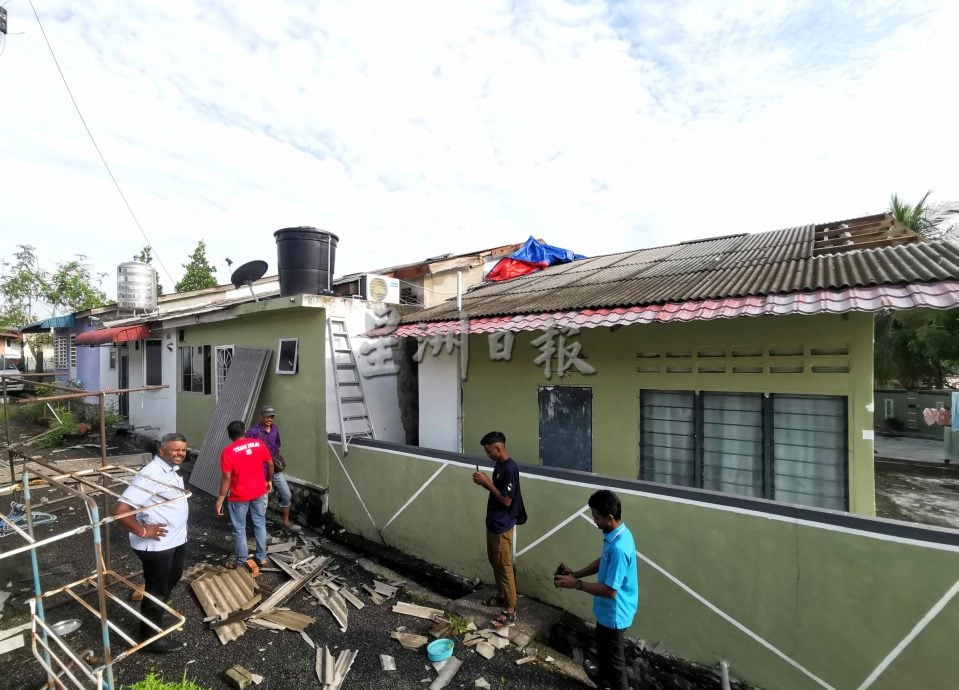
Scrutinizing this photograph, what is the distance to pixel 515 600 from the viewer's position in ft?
15.4

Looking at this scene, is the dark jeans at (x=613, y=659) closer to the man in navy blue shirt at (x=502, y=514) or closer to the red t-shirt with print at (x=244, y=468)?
the man in navy blue shirt at (x=502, y=514)

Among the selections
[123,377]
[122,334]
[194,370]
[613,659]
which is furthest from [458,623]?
[123,377]

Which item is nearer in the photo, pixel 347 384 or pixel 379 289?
pixel 347 384

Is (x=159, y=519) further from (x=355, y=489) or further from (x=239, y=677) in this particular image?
(x=355, y=489)

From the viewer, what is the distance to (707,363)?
5.34 metres

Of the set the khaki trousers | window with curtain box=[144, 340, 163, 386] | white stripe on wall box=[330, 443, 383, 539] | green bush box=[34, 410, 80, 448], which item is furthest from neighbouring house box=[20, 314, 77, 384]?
the khaki trousers

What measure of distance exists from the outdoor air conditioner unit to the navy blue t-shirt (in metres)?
4.74

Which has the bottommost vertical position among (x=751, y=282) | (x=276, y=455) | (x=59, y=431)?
(x=59, y=431)

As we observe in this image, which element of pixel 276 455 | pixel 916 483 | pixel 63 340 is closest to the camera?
pixel 276 455

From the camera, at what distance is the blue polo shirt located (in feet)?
10.0

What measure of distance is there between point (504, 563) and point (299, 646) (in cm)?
220

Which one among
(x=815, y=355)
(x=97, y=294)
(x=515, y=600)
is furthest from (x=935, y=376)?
(x=97, y=294)

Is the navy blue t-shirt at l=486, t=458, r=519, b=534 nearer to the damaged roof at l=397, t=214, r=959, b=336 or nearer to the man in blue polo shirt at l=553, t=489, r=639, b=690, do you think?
the man in blue polo shirt at l=553, t=489, r=639, b=690

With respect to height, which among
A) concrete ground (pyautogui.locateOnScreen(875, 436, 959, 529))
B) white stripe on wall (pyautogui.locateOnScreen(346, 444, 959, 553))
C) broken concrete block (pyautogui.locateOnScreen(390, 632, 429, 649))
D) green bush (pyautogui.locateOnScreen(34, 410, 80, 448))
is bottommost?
concrete ground (pyautogui.locateOnScreen(875, 436, 959, 529))
